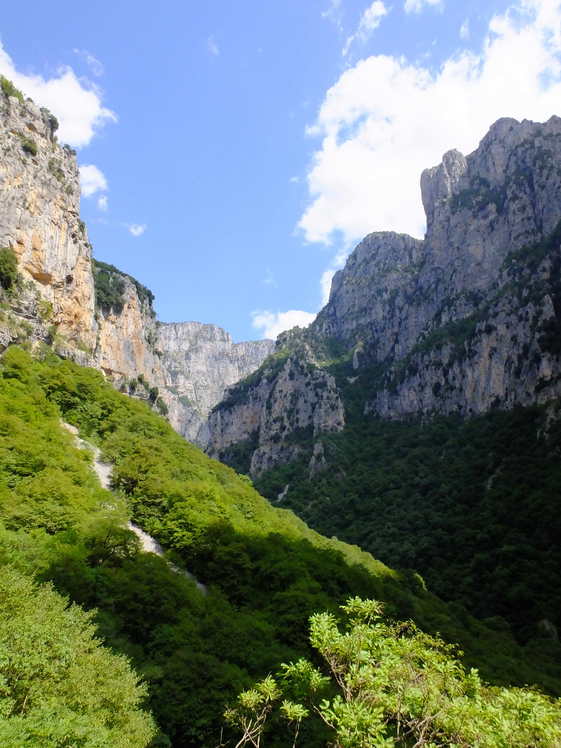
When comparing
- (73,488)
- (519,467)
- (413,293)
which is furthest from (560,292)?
(73,488)

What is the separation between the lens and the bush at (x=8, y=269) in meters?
54.9

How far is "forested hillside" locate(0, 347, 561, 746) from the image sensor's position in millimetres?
20906

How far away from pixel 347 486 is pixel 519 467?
46953mm

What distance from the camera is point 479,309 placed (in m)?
148

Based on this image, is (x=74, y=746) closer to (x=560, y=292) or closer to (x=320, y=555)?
(x=320, y=555)

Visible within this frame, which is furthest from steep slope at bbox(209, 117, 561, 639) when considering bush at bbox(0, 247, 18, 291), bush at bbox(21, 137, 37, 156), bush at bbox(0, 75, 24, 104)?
bush at bbox(0, 75, 24, 104)

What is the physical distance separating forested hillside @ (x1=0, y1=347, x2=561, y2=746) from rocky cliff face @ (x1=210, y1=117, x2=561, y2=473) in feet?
253

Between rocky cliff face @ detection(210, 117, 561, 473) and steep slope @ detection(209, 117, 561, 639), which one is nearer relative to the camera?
steep slope @ detection(209, 117, 561, 639)

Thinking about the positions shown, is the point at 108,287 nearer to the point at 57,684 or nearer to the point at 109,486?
the point at 109,486

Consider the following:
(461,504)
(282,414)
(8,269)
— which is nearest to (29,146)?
(8,269)

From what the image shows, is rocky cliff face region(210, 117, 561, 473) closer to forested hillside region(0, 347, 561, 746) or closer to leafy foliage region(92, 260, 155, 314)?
leafy foliage region(92, 260, 155, 314)

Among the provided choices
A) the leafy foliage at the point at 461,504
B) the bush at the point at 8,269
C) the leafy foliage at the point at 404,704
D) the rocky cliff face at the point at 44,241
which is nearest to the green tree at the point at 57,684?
the leafy foliage at the point at 404,704

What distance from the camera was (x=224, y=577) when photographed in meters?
33.6

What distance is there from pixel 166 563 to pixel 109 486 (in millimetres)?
10989
